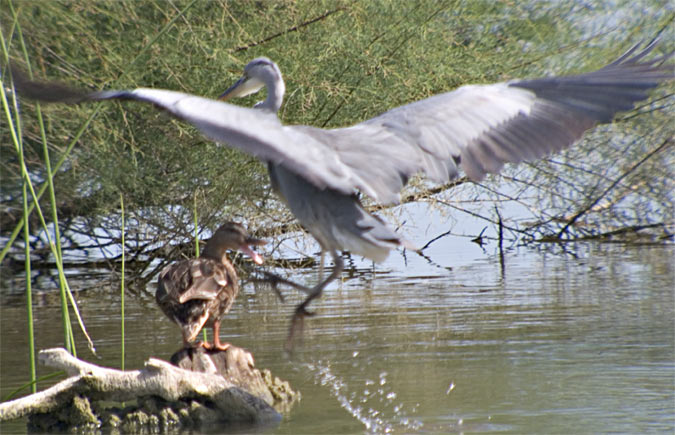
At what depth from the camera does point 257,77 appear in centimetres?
527

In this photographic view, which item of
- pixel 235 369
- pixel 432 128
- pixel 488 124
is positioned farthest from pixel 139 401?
pixel 488 124

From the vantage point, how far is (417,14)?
883 centimetres

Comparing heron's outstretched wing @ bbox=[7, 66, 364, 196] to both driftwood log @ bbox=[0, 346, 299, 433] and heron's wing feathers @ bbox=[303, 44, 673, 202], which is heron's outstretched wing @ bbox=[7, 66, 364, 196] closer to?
heron's wing feathers @ bbox=[303, 44, 673, 202]

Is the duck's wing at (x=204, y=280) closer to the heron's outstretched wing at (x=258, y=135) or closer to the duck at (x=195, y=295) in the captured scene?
the duck at (x=195, y=295)

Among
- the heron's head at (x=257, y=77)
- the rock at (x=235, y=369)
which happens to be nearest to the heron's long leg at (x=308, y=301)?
the rock at (x=235, y=369)

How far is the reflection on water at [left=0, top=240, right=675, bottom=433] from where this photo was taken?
4.44 metres

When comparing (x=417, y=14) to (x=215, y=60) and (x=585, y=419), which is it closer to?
(x=215, y=60)

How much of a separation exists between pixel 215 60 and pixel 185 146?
0.88m

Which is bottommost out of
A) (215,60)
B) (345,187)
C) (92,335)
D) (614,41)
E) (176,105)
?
(92,335)

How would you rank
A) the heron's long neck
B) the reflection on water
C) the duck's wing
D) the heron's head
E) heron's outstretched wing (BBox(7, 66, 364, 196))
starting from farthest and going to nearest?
the heron's head, the heron's long neck, the duck's wing, the reflection on water, heron's outstretched wing (BBox(7, 66, 364, 196))

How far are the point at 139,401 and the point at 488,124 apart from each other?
2132 mm

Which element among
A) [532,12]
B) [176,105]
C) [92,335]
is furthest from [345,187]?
[532,12]

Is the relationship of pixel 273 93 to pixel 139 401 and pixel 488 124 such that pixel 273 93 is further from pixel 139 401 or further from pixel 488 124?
pixel 139 401

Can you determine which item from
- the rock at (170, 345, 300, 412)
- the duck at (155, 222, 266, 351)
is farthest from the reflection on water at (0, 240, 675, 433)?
the duck at (155, 222, 266, 351)
